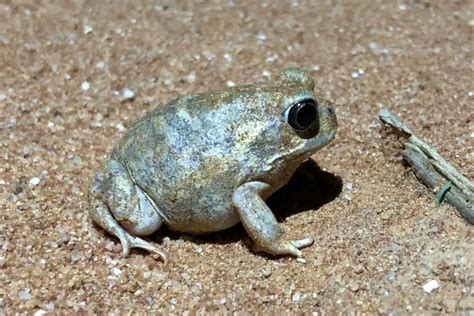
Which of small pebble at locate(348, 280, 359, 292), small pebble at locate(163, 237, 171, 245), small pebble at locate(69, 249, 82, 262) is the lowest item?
small pebble at locate(348, 280, 359, 292)

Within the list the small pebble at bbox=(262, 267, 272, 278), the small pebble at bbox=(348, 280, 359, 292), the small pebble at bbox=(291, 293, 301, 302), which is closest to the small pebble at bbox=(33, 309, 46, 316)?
the small pebble at bbox=(262, 267, 272, 278)

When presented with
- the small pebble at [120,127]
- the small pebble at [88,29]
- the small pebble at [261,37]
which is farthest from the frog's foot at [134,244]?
the small pebble at [88,29]

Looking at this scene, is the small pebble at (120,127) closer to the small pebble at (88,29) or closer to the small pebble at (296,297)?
the small pebble at (88,29)

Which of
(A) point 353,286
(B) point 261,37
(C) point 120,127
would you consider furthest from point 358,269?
(B) point 261,37

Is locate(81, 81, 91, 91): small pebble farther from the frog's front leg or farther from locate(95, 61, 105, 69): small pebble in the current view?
the frog's front leg

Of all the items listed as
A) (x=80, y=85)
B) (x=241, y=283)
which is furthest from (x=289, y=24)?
(x=241, y=283)

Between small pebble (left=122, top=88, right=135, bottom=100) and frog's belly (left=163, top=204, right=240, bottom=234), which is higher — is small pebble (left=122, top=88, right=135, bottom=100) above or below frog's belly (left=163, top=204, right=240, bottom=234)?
above

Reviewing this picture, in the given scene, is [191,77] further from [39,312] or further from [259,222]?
[39,312]
